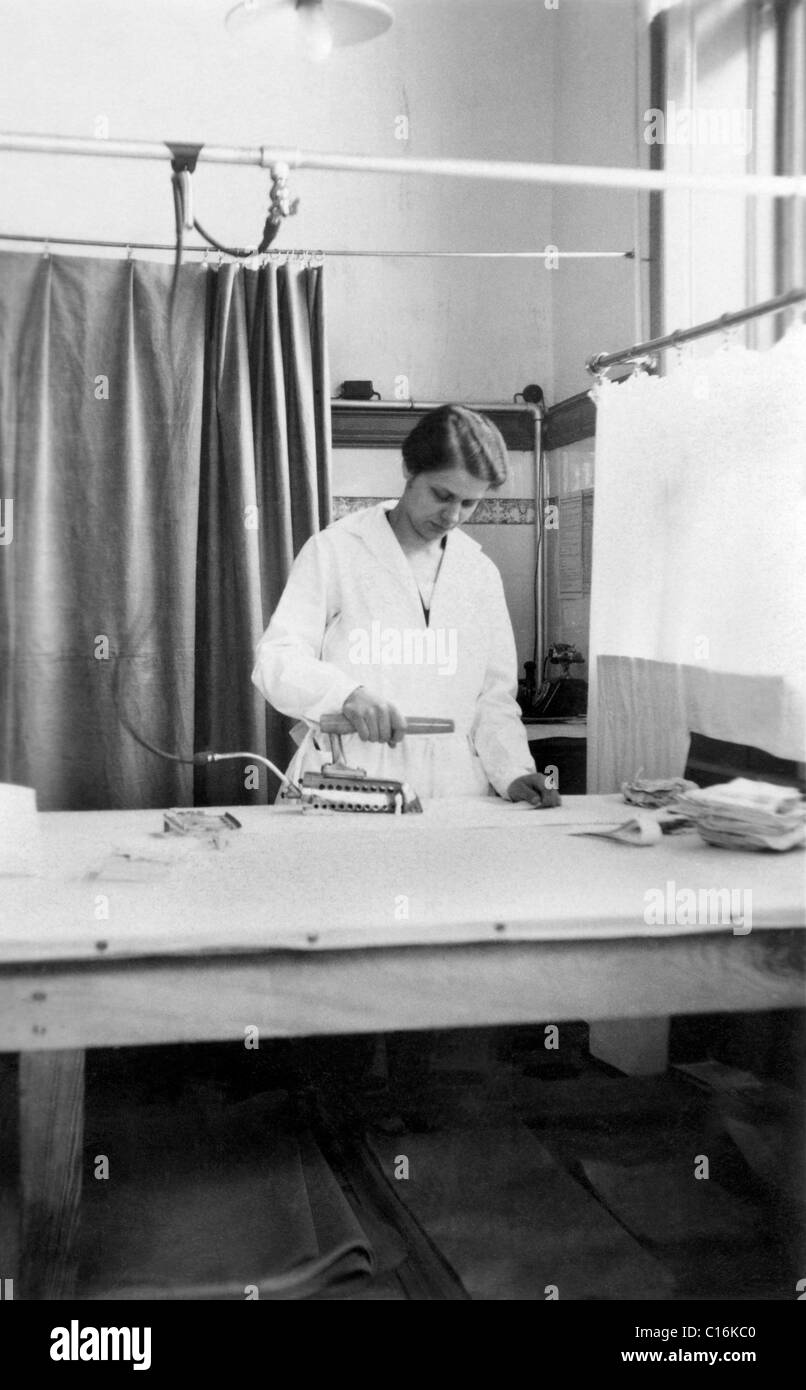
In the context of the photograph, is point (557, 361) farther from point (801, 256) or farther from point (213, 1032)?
point (213, 1032)

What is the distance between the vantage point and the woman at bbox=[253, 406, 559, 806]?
2.78 metres

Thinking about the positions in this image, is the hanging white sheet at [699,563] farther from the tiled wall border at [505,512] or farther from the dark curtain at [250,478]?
the tiled wall border at [505,512]

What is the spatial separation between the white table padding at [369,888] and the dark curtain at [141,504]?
1.03 m

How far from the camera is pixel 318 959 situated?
61.5 inches

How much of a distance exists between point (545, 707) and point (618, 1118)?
1.82m

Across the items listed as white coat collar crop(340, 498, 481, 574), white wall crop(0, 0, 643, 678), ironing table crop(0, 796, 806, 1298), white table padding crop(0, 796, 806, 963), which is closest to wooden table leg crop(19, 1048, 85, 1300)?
ironing table crop(0, 796, 806, 1298)

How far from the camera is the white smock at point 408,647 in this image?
9.37 ft

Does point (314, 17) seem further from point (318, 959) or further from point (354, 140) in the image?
point (354, 140)

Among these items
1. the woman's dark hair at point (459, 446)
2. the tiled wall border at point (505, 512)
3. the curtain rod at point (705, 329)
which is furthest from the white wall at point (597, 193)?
the woman's dark hair at point (459, 446)

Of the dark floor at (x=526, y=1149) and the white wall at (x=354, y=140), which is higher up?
the white wall at (x=354, y=140)

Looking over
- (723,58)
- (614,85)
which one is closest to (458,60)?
(614,85)

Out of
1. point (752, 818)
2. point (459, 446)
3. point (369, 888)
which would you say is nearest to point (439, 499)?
point (459, 446)

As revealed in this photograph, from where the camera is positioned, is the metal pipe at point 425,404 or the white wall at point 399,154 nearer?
the white wall at point 399,154
